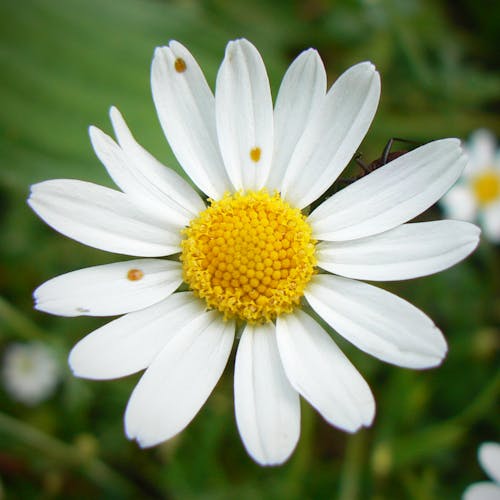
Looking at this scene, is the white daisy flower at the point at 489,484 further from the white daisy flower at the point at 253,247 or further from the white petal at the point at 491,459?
the white daisy flower at the point at 253,247

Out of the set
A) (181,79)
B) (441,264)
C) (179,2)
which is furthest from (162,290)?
(179,2)

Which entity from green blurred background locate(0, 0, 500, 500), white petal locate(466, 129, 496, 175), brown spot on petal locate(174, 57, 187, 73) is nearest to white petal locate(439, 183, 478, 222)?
white petal locate(466, 129, 496, 175)

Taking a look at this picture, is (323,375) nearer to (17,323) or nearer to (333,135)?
(333,135)

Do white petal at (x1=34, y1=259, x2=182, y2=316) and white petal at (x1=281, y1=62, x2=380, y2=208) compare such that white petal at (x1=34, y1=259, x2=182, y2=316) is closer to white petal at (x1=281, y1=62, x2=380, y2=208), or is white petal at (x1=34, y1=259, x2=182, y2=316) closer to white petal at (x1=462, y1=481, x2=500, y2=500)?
white petal at (x1=281, y1=62, x2=380, y2=208)

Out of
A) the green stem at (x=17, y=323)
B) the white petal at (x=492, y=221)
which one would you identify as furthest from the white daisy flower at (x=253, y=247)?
the white petal at (x=492, y=221)

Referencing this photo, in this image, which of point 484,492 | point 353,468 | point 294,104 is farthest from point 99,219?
point 353,468

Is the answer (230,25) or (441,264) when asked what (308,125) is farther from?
(230,25)
